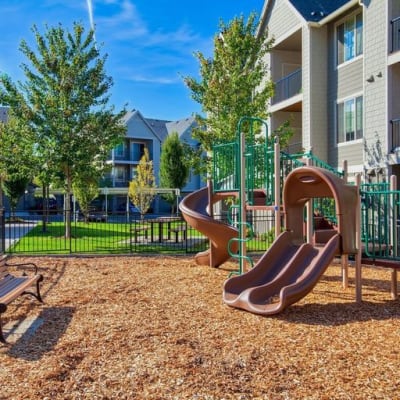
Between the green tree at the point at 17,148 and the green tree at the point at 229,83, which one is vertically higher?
the green tree at the point at 229,83

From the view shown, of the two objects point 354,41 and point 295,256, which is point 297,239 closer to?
point 295,256

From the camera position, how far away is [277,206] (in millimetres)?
8289

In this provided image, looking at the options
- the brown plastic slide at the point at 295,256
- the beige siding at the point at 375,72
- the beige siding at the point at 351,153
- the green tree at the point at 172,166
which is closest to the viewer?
the brown plastic slide at the point at 295,256

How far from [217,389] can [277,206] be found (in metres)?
4.70

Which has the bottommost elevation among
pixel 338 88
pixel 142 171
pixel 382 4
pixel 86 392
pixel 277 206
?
pixel 86 392

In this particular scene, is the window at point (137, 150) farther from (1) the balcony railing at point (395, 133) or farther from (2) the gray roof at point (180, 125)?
(1) the balcony railing at point (395, 133)

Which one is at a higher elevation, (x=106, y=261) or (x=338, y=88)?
(x=338, y=88)

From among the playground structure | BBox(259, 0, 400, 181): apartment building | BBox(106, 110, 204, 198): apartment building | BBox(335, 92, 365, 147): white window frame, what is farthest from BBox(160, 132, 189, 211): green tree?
the playground structure

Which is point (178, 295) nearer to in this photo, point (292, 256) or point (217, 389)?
point (292, 256)

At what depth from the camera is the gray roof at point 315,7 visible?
62.4 ft

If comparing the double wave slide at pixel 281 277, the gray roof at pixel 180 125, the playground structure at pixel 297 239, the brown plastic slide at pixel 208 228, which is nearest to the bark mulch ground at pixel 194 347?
the double wave slide at pixel 281 277

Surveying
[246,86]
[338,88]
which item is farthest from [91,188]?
[338,88]

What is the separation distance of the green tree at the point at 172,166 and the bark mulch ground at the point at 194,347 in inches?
1257

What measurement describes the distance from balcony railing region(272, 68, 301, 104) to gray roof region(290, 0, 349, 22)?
7.65 feet
